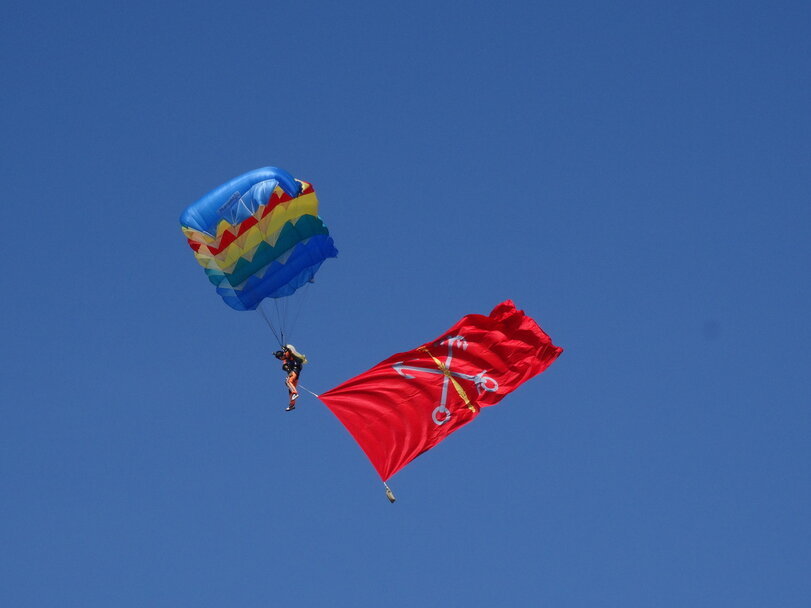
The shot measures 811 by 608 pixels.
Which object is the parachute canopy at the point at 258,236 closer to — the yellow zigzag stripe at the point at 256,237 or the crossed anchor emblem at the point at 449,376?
the yellow zigzag stripe at the point at 256,237

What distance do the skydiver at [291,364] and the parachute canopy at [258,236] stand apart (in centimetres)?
110

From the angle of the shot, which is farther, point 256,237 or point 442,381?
point 442,381

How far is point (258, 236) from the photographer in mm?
39500

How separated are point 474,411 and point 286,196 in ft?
17.5

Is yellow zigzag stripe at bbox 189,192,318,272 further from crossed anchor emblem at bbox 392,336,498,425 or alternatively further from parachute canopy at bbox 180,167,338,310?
crossed anchor emblem at bbox 392,336,498,425

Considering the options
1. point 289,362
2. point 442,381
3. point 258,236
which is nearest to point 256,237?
point 258,236

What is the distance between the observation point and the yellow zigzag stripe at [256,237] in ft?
129

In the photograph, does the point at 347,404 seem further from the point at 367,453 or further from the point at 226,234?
the point at 226,234

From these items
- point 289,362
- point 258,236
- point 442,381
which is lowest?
point 442,381

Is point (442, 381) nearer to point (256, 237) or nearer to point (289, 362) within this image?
point (289, 362)

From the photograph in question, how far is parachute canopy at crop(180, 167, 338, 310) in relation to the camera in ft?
128

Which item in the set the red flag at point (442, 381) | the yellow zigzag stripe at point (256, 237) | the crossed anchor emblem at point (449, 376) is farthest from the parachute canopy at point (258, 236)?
the crossed anchor emblem at point (449, 376)

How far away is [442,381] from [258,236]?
440 cm

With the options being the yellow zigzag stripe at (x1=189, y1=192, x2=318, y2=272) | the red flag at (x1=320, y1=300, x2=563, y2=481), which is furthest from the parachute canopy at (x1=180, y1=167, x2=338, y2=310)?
the red flag at (x1=320, y1=300, x2=563, y2=481)
